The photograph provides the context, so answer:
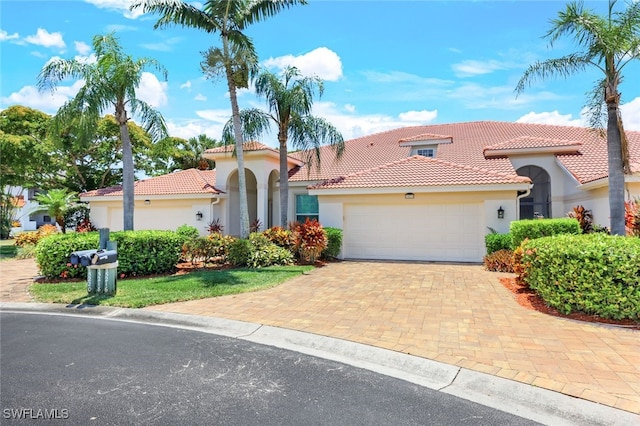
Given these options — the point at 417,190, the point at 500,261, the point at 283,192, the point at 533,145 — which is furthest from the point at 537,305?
the point at 533,145

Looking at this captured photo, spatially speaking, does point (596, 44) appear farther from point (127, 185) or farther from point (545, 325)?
point (127, 185)

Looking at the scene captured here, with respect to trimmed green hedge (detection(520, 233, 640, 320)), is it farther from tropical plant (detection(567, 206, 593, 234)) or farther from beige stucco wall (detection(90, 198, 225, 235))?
beige stucco wall (detection(90, 198, 225, 235))

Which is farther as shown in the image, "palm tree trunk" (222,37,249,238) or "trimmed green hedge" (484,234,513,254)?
"palm tree trunk" (222,37,249,238)

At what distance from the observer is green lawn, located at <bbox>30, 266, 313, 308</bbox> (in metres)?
8.35

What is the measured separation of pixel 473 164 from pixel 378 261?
6862 millimetres

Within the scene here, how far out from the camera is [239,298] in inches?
336

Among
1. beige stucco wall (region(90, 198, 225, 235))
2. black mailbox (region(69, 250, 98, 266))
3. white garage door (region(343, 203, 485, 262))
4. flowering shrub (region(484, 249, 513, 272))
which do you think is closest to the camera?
black mailbox (region(69, 250, 98, 266))

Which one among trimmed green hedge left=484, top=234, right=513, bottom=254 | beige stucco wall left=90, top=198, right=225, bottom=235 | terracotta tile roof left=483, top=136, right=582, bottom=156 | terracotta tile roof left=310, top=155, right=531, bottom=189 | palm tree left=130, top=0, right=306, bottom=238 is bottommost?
trimmed green hedge left=484, top=234, right=513, bottom=254

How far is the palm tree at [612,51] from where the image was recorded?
9.08 m

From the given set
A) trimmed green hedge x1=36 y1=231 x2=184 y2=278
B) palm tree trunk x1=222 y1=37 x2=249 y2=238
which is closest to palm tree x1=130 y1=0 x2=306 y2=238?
palm tree trunk x1=222 y1=37 x2=249 y2=238

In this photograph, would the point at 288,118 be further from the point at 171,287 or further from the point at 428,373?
the point at 428,373

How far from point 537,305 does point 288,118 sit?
37.1 feet

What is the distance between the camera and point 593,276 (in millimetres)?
6410

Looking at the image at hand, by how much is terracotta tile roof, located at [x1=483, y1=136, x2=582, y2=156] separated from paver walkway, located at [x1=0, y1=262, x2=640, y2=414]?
972cm
